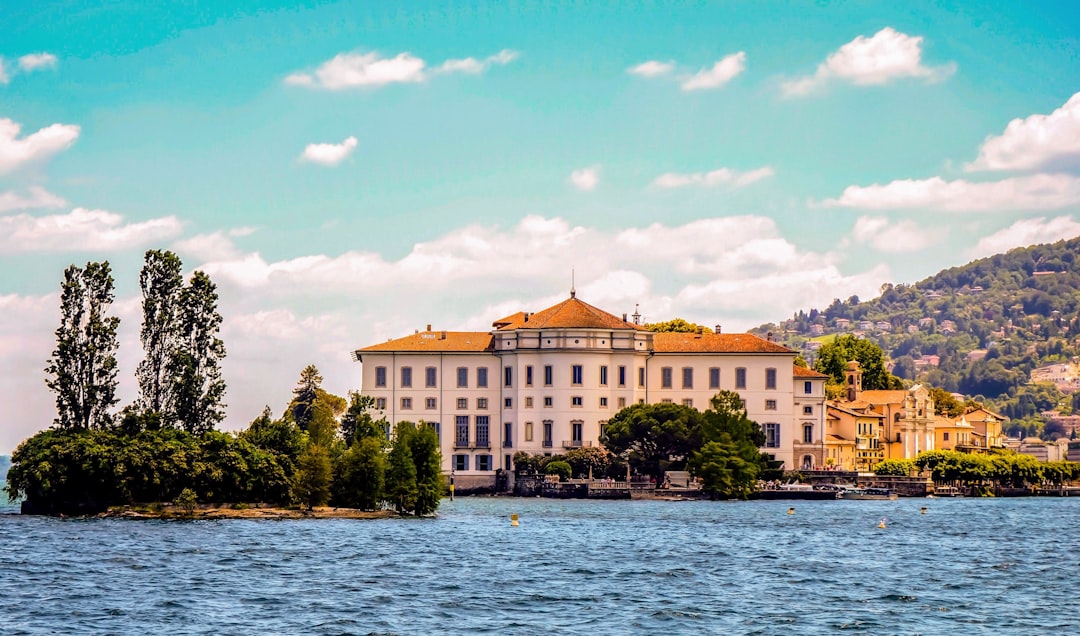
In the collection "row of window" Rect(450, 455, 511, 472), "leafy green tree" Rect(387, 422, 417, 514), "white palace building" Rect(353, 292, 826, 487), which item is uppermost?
"white palace building" Rect(353, 292, 826, 487)

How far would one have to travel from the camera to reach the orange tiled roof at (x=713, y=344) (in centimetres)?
11869

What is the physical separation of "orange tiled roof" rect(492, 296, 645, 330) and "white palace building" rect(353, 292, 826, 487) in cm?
15

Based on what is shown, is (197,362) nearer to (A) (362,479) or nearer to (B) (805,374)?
(A) (362,479)

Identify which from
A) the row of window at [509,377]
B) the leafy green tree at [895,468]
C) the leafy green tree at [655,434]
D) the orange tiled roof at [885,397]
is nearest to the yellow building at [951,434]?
the orange tiled roof at [885,397]

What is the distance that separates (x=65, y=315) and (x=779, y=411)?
6336 centimetres

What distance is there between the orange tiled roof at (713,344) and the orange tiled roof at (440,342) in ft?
44.1

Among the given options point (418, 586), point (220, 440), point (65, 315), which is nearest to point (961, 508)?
point (220, 440)

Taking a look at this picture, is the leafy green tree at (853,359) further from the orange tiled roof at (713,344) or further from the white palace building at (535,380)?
the white palace building at (535,380)

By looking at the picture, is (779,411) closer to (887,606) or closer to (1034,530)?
(1034,530)

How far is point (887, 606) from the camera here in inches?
1526

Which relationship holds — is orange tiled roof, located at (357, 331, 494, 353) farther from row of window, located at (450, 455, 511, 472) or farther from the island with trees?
the island with trees

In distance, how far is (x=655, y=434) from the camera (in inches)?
4257

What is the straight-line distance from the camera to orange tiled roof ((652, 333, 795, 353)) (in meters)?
119

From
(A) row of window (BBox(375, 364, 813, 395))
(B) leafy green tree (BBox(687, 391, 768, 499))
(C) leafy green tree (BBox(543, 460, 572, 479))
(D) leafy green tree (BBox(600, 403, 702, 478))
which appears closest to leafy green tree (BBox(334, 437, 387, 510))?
(B) leafy green tree (BBox(687, 391, 768, 499))
